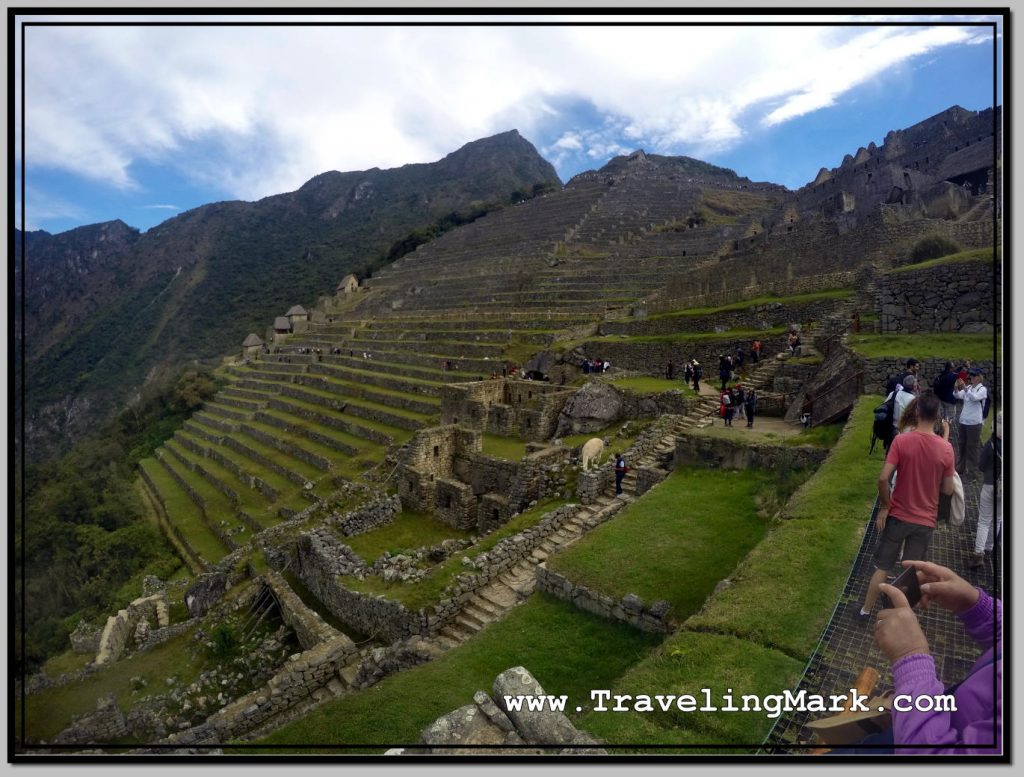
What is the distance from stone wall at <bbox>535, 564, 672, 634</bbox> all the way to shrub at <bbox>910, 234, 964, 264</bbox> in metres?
12.6

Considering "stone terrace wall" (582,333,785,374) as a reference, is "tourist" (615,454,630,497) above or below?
below

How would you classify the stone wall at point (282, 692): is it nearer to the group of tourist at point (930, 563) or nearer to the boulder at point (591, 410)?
the group of tourist at point (930, 563)

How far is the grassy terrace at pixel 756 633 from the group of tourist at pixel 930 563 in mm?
736

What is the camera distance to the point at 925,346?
9.56 m

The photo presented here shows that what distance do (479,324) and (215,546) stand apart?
1604 cm

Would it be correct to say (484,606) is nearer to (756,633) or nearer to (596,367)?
(756,633)

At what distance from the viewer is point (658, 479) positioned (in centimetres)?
1027

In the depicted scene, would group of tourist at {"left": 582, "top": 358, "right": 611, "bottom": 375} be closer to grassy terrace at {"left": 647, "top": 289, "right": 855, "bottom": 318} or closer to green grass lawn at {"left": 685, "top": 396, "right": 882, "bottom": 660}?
grassy terrace at {"left": 647, "top": 289, "right": 855, "bottom": 318}

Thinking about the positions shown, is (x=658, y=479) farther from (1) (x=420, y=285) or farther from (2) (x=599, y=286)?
(1) (x=420, y=285)

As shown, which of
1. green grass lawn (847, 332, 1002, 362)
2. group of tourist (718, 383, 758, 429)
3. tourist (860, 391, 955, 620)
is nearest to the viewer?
tourist (860, 391, 955, 620)

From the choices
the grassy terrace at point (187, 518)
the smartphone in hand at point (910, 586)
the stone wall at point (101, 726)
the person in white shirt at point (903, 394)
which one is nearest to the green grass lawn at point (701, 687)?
the smartphone in hand at point (910, 586)

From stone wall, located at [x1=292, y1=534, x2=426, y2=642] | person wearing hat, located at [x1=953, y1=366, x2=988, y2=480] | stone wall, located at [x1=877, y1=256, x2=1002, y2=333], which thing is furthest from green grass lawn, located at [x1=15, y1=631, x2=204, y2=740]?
stone wall, located at [x1=877, y1=256, x2=1002, y2=333]

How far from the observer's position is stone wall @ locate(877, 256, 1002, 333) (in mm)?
8766

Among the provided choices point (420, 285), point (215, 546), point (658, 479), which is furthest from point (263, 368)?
point (658, 479)
